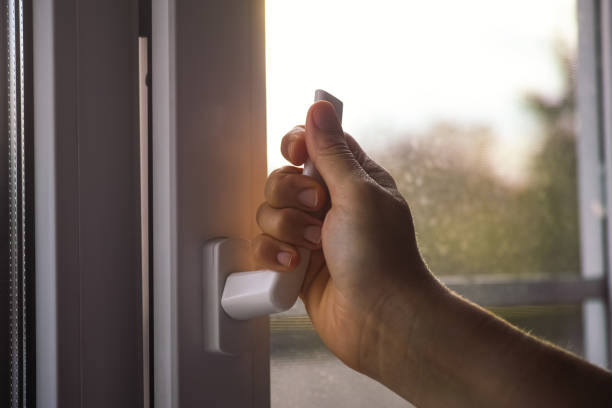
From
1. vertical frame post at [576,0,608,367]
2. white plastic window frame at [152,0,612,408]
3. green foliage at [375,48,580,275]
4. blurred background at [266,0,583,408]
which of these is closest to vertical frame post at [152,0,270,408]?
white plastic window frame at [152,0,612,408]

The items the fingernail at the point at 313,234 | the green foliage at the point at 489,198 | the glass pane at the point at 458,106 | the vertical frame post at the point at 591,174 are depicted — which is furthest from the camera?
the vertical frame post at the point at 591,174

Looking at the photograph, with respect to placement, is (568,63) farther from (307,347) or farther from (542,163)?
(307,347)

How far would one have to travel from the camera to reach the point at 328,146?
46 centimetres

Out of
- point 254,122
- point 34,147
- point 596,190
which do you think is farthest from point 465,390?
point 596,190

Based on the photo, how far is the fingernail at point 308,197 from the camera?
18.9 inches

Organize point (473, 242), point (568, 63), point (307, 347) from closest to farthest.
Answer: point (307, 347), point (473, 242), point (568, 63)

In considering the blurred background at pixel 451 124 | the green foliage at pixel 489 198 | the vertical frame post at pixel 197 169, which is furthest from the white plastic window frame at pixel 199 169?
the green foliage at pixel 489 198

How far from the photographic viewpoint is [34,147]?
401 millimetres

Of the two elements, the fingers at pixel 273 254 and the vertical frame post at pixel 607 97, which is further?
the vertical frame post at pixel 607 97

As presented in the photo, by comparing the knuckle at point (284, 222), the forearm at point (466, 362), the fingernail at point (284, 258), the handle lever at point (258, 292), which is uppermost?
the knuckle at point (284, 222)

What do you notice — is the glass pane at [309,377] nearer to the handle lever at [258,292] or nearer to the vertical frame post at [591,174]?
the handle lever at [258,292]

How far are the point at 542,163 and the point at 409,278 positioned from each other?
524 millimetres

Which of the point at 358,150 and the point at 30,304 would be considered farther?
the point at 358,150

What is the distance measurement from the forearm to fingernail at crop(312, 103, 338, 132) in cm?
20
